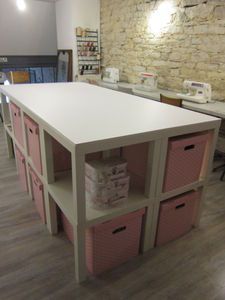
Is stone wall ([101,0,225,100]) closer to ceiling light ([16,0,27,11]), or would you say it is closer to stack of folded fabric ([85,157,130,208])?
ceiling light ([16,0,27,11])

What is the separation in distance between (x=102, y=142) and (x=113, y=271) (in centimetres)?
91

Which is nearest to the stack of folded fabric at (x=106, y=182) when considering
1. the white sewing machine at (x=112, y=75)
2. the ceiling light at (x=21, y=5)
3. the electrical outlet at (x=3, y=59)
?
the white sewing machine at (x=112, y=75)

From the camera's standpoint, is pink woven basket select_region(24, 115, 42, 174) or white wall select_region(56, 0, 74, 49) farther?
white wall select_region(56, 0, 74, 49)

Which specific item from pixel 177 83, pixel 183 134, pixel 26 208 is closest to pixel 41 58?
pixel 177 83

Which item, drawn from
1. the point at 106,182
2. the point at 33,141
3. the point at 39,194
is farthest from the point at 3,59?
the point at 106,182

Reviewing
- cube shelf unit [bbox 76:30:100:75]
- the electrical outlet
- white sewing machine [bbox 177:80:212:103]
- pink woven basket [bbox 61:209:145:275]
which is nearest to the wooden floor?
pink woven basket [bbox 61:209:145:275]

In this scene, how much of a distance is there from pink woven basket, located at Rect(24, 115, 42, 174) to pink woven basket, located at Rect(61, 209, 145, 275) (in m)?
0.66

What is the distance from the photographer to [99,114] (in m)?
1.54

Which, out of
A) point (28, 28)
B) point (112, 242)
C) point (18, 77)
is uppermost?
point (28, 28)

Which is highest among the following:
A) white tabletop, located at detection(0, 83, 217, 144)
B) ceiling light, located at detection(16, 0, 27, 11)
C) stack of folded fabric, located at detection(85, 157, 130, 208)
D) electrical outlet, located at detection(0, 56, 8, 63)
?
ceiling light, located at detection(16, 0, 27, 11)

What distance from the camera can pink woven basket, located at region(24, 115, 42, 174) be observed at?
166cm

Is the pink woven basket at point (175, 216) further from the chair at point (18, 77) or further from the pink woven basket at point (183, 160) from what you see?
the chair at point (18, 77)

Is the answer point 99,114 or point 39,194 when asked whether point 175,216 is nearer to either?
point 99,114

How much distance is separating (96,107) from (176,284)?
4.15ft
